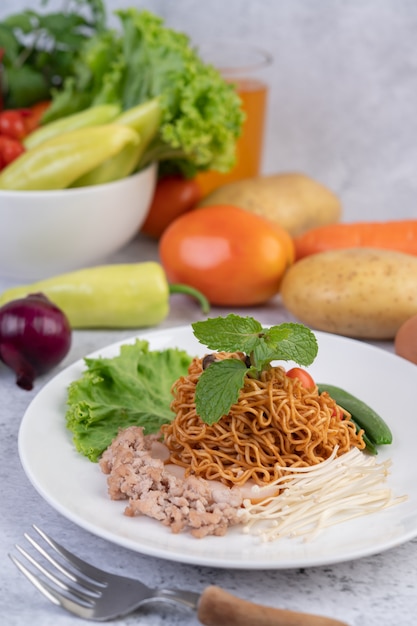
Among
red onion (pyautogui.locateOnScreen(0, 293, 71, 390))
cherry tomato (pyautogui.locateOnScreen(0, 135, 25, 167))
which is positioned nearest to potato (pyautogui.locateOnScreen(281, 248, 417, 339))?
red onion (pyautogui.locateOnScreen(0, 293, 71, 390))

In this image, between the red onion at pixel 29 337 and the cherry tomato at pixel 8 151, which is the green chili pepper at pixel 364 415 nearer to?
the red onion at pixel 29 337

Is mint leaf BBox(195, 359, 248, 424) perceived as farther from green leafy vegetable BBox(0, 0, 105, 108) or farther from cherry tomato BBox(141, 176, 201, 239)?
green leafy vegetable BBox(0, 0, 105, 108)

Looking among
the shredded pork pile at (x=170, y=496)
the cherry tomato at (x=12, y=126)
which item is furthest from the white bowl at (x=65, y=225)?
the shredded pork pile at (x=170, y=496)

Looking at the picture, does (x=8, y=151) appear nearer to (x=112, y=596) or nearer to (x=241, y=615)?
(x=112, y=596)

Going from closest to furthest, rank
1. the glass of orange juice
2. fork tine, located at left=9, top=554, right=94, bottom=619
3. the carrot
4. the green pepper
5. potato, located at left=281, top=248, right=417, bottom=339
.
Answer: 1. fork tine, located at left=9, top=554, right=94, bottom=619
2. potato, located at left=281, top=248, right=417, bottom=339
3. the green pepper
4. the carrot
5. the glass of orange juice

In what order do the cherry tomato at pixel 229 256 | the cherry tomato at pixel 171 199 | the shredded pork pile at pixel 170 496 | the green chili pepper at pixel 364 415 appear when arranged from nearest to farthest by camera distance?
1. the shredded pork pile at pixel 170 496
2. the green chili pepper at pixel 364 415
3. the cherry tomato at pixel 229 256
4. the cherry tomato at pixel 171 199
